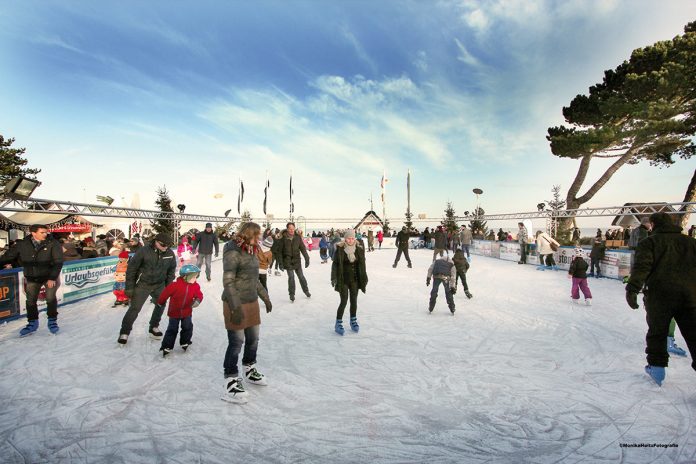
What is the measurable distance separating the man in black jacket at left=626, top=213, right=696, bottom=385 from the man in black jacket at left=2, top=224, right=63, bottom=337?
785cm

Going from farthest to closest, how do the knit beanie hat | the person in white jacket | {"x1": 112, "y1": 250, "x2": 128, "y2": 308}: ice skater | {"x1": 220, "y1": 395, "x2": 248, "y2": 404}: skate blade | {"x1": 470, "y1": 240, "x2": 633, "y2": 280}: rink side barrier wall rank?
the person in white jacket
{"x1": 470, "y1": 240, "x2": 633, "y2": 280}: rink side barrier wall
{"x1": 112, "y1": 250, "x2": 128, "y2": 308}: ice skater
the knit beanie hat
{"x1": 220, "y1": 395, "x2": 248, "y2": 404}: skate blade

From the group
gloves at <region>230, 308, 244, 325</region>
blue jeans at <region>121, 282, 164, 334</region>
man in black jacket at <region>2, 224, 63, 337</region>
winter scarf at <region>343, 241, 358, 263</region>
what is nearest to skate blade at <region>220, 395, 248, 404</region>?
gloves at <region>230, 308, 244, 325</region>

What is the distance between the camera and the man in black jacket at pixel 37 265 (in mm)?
5344

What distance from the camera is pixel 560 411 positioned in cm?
318

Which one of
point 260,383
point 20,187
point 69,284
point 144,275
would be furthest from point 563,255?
point 20,187

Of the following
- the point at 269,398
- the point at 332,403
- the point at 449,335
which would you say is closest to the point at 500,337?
the point at 449,335

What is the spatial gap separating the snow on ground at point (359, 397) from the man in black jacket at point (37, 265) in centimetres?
45

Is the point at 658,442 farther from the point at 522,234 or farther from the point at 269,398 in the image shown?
the point at 522,234

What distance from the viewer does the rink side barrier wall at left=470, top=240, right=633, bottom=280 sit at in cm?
1179

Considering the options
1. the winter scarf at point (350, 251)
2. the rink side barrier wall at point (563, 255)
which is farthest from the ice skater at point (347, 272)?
the rink side barrier wall at point (563, 255)

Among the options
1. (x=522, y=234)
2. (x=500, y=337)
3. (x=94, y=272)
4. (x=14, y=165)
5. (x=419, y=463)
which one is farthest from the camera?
(x=14, y=165)

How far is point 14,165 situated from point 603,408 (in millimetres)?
36040

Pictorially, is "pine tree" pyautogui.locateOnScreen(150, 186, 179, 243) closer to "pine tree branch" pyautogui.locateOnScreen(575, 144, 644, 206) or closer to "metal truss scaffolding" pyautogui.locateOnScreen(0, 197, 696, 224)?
"metal truss scaffolding" pyautogui.locateOnScreen(0, 197, 696, 224)

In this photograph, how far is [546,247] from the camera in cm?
1409
